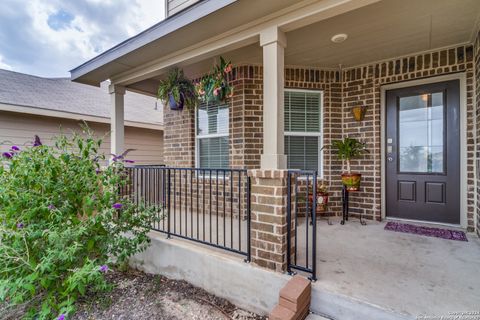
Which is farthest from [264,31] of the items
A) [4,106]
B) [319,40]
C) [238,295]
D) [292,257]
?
[4,106]

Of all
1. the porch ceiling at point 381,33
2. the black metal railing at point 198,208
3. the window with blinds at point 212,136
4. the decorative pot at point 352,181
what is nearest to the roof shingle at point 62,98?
the window with blinds at point 212,136

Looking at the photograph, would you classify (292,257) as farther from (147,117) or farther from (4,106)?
(147,117)

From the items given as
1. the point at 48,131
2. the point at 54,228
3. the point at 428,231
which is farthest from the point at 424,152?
the point at 48,131

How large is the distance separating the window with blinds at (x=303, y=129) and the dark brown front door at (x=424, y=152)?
1.00m

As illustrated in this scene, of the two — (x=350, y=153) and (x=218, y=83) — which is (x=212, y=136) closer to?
(x=218, y=83)

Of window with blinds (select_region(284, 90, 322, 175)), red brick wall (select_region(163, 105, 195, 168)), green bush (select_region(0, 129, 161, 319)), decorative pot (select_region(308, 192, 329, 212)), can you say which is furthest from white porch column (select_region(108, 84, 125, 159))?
decorative pot (select_region(308, 192, 329, 212))

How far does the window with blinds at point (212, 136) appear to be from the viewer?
4043mm

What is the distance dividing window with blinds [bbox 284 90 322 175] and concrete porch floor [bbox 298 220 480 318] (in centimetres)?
127

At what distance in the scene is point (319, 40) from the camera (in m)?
2.94

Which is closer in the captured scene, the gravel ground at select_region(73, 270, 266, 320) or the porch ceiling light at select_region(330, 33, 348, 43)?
the gravel ground at select_region(73, 270, 266, 320)

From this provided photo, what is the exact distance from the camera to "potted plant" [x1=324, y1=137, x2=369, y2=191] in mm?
3445

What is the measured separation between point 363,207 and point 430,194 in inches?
33.8

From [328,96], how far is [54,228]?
12.6 feet

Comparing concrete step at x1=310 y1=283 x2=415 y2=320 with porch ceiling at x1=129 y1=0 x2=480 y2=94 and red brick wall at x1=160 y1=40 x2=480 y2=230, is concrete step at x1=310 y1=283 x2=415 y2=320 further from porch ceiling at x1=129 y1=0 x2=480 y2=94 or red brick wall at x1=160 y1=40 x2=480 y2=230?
porch ceiling at x1=129 y1=0 x2=480 y2=94
